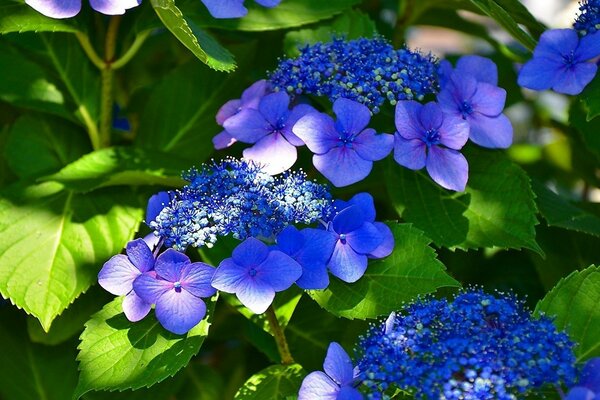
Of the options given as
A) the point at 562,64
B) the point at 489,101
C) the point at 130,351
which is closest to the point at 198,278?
the point at 130,351

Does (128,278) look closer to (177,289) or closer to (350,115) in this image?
(177,289)

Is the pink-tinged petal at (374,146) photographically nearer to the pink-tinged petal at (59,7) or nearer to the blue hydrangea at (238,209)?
the blue hydrangea at (238,209)

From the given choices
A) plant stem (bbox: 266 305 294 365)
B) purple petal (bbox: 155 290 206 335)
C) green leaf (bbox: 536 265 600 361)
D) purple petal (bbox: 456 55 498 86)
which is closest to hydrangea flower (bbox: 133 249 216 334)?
purple petal (bbox: 155 290 206 335)

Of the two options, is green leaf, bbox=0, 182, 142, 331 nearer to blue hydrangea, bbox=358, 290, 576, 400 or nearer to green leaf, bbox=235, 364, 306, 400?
green leaf, bbox=235, 364, 306, 400

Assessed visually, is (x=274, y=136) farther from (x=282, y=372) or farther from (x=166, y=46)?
(x=166, y=46)

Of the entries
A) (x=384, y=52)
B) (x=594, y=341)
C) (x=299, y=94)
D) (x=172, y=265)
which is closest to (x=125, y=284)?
(x=172, y=265)

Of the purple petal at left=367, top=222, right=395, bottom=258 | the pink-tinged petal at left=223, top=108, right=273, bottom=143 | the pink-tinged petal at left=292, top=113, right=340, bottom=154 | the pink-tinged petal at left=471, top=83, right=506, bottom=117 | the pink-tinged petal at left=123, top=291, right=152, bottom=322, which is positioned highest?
the pink-tinged petal at left=471, top=83, right=506, bottom=117

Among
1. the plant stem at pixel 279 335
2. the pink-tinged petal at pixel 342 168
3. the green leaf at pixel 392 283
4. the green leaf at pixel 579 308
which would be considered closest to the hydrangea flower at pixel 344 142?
the pink-tinged petal at pixel 342 168
